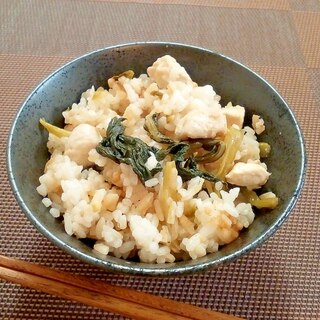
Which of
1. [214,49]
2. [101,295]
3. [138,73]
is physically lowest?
[101,295]

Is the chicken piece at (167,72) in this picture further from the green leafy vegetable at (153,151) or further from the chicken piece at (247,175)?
the chicken piece at (247,175)

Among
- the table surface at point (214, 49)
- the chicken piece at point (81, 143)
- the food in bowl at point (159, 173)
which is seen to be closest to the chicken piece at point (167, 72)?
the food in bowl at point (159, 173)

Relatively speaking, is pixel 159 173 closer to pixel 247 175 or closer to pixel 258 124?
pixel 247 175

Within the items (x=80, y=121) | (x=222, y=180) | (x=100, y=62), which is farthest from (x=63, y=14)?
(x=222, y=180)

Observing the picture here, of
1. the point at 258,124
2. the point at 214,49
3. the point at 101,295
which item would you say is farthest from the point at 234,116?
the point at 214,49

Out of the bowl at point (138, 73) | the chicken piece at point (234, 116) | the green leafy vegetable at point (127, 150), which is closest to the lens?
the bowl at point (138, 73)

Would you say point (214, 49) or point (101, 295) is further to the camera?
point (214, 49)
